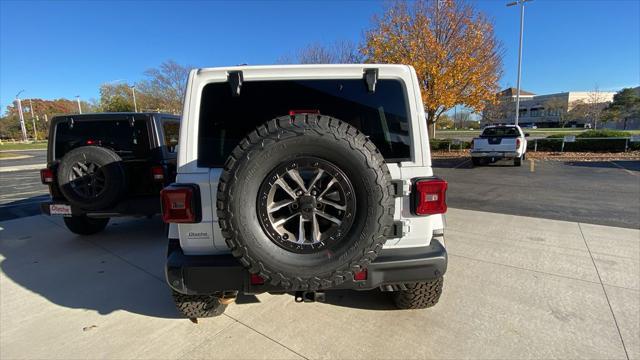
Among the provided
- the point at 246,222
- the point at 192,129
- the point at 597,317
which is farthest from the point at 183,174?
the point at 597,317

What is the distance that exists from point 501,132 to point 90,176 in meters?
14.5

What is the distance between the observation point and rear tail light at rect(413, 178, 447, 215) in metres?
2.15

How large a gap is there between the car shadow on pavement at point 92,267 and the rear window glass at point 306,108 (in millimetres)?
1773

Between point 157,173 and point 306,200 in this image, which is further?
point 157,173

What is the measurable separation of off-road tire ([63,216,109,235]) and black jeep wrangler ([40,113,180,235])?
1.73 feet

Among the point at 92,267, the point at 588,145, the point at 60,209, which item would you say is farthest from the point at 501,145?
the point at 60,209

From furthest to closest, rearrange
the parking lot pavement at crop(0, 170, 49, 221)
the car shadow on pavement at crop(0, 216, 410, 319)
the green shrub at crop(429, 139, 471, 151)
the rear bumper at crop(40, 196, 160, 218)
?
the green shrub at crop(429, 139, 471, 151) < the parking lot pavement at crop(0, 170, 49, 221) < the rear bumper at crop(40, 196, 160, 218) < the car shadow on pavement at crop(0, 216, 410, 319)

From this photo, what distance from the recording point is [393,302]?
2900mm

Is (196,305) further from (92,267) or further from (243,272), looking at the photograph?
(92,267)

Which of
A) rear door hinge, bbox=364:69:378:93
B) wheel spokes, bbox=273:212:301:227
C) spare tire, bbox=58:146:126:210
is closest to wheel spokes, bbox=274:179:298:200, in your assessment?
wheel spokes, bbox=273:212:301:227

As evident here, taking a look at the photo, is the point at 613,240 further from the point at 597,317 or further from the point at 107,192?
the point at 107,192

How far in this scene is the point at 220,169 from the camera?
2.18 metres

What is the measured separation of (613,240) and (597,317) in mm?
2535

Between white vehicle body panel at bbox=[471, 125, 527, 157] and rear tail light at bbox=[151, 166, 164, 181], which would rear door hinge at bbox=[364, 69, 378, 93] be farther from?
white vehicle body panel at bbox=[471, 125, 527, 157]
